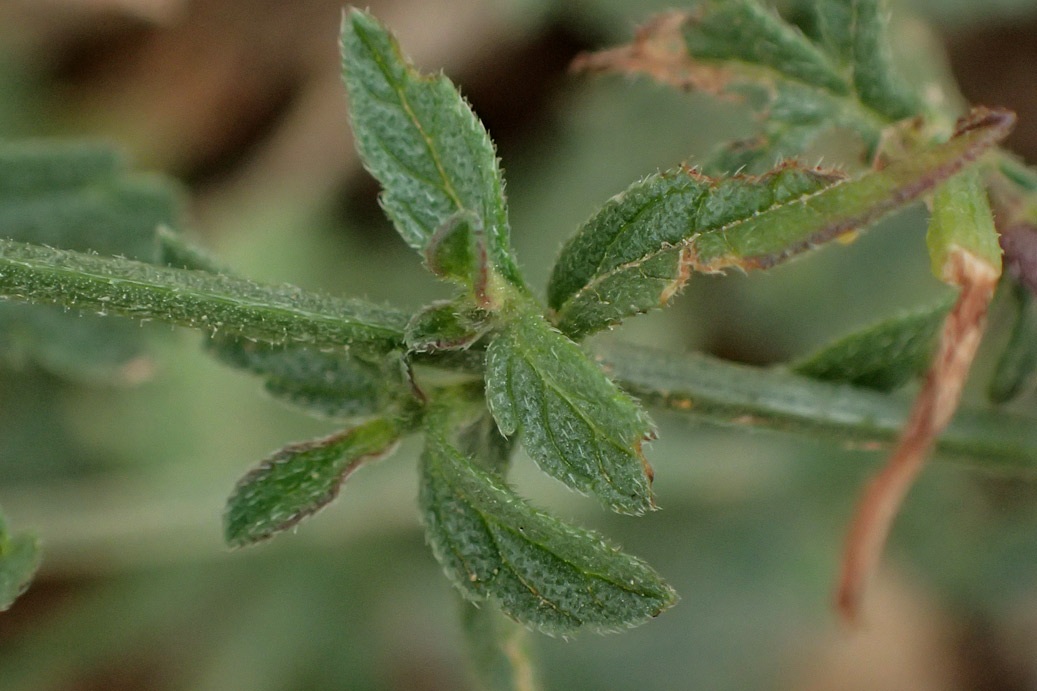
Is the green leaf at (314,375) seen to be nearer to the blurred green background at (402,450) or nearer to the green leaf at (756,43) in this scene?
the green leaf at (756,43)

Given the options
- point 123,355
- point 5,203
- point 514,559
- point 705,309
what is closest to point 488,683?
point 514,559

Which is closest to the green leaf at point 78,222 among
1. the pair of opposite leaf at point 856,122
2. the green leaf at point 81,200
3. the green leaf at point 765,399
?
the green leaf at point 81,200

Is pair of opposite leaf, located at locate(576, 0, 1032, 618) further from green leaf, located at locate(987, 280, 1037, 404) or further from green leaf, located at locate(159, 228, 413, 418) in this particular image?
green leaf, located at locate(159, 228, 413, 418)

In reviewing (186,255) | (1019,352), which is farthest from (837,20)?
(186,255)

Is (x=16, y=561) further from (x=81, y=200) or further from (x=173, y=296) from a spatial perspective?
(x=81, y=200)

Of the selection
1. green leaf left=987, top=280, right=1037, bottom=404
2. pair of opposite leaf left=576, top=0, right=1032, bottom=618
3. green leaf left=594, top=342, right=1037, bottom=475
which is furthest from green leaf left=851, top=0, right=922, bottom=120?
green leaf left=594, top=342, right=1037, bottom=475

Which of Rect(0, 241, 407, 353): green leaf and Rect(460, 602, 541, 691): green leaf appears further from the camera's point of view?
Rect(460, 602, 541, 691): green leaf
